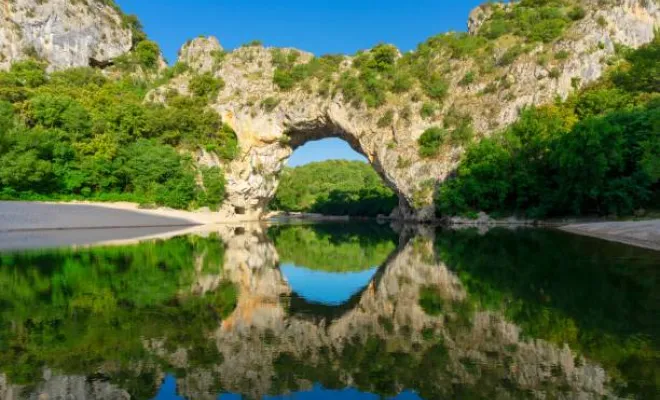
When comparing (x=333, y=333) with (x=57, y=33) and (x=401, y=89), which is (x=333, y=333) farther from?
(x=57, y=33)

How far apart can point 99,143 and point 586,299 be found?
44.6m

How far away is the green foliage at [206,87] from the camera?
53625 millimetres

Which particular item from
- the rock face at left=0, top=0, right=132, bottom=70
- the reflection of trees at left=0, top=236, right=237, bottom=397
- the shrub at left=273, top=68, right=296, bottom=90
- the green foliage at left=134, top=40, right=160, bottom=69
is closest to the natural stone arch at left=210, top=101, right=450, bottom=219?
the shrub at left=273, top=68, right=296, bottom=90

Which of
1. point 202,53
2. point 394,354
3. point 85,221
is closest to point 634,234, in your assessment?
point 394,354

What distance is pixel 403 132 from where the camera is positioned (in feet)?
164

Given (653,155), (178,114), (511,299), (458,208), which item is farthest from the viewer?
(178,114)

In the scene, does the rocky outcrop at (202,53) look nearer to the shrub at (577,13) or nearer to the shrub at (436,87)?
the shrub at (436,87)

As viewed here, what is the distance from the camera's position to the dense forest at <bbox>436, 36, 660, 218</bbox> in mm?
31344

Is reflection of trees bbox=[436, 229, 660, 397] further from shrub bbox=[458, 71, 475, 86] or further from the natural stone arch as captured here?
shrub bbox=[458, 71, 475, 86]

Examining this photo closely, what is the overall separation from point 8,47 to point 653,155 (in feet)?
255

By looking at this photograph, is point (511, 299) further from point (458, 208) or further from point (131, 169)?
point (131, 169)

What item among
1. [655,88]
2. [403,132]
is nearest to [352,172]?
[403,132]

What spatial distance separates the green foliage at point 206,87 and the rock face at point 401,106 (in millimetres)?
888

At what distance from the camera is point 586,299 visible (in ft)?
27.0
